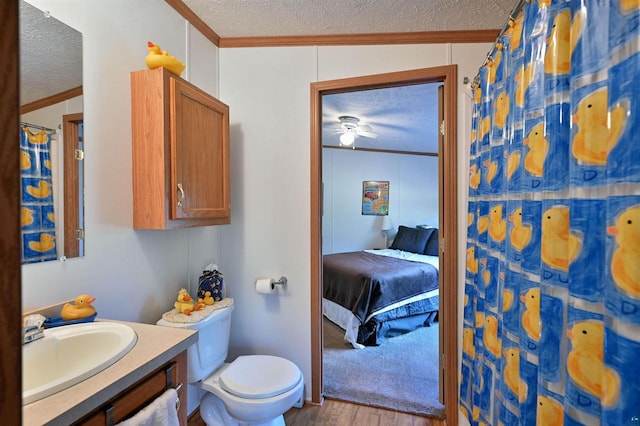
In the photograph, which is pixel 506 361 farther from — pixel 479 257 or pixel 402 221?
pixel 402 221

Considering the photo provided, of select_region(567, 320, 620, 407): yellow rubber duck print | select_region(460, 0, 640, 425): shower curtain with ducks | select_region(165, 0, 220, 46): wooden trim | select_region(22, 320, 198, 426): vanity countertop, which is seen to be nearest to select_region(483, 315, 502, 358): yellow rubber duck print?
select_region(460, 0, 640, 425): shower curtain with ducks

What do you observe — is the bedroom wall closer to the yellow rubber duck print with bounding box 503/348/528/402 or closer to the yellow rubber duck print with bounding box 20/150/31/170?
the yellow rubber duck print with bounding box 503/348/528/402

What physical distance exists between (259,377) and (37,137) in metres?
1.45

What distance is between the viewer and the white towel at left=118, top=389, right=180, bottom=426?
2.78 feet

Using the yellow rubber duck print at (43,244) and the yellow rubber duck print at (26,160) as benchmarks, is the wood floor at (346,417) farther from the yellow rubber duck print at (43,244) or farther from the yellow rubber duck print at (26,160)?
the yellow rubber duck print at (26,160)

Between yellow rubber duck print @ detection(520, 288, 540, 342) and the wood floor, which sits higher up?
yellow rubber duck print @ detection(520, 288, 540, 342)

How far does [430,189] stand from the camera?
5.65 metres

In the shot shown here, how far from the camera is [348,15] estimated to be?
1.77m

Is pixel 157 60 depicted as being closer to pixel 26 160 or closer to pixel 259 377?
pixel 26 160

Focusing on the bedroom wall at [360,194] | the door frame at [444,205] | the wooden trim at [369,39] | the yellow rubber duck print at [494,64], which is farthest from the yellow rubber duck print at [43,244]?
the bedroom wall at [360,194]

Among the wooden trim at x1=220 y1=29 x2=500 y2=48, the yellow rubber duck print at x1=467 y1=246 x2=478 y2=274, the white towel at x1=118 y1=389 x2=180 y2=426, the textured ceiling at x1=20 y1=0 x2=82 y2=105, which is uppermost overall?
the wooden trim at x1=220 y1=29 x2=500 y2=48

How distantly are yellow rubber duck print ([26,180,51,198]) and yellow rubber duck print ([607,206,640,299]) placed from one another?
1.71 meters


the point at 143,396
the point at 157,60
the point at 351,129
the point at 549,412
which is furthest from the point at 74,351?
the point at 351,129

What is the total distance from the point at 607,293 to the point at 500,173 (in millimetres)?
692
